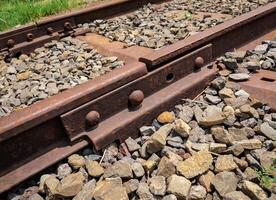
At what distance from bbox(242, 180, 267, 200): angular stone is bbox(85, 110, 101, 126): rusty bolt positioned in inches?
36.4

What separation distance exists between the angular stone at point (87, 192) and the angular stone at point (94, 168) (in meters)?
0.06

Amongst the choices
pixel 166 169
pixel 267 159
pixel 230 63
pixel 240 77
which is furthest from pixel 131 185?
pixel 230 63

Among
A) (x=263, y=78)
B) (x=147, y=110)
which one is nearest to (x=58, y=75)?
(x=147, y=110)

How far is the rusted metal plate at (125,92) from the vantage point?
1939 millimetres

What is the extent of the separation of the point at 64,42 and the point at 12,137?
233 centimetres

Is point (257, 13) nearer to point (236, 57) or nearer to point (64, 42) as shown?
point (236, 57)

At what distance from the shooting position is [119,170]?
1.86m

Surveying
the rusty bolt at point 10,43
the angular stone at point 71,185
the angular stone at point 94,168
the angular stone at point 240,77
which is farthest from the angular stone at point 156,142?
the rusty bolt at point 10,43

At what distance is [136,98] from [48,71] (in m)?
1.36

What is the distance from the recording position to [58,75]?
2998mm

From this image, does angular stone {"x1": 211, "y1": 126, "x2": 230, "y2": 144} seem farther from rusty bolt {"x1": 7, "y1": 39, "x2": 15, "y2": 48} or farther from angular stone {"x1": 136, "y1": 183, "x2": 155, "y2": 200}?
rusty bolt {"x1": 7, "y1": 39, "x2": 15, "y2": 48}

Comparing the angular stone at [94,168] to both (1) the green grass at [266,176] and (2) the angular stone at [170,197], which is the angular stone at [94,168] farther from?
(1) the green grass at [266,176]

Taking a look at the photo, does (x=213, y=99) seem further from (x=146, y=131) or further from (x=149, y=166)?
(x=149, y=166)

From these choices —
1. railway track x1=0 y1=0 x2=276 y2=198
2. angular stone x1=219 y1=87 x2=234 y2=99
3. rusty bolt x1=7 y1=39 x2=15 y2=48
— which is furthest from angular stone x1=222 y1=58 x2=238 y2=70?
rusty bolt x1=7 y1=39 x2=15 y2=48
